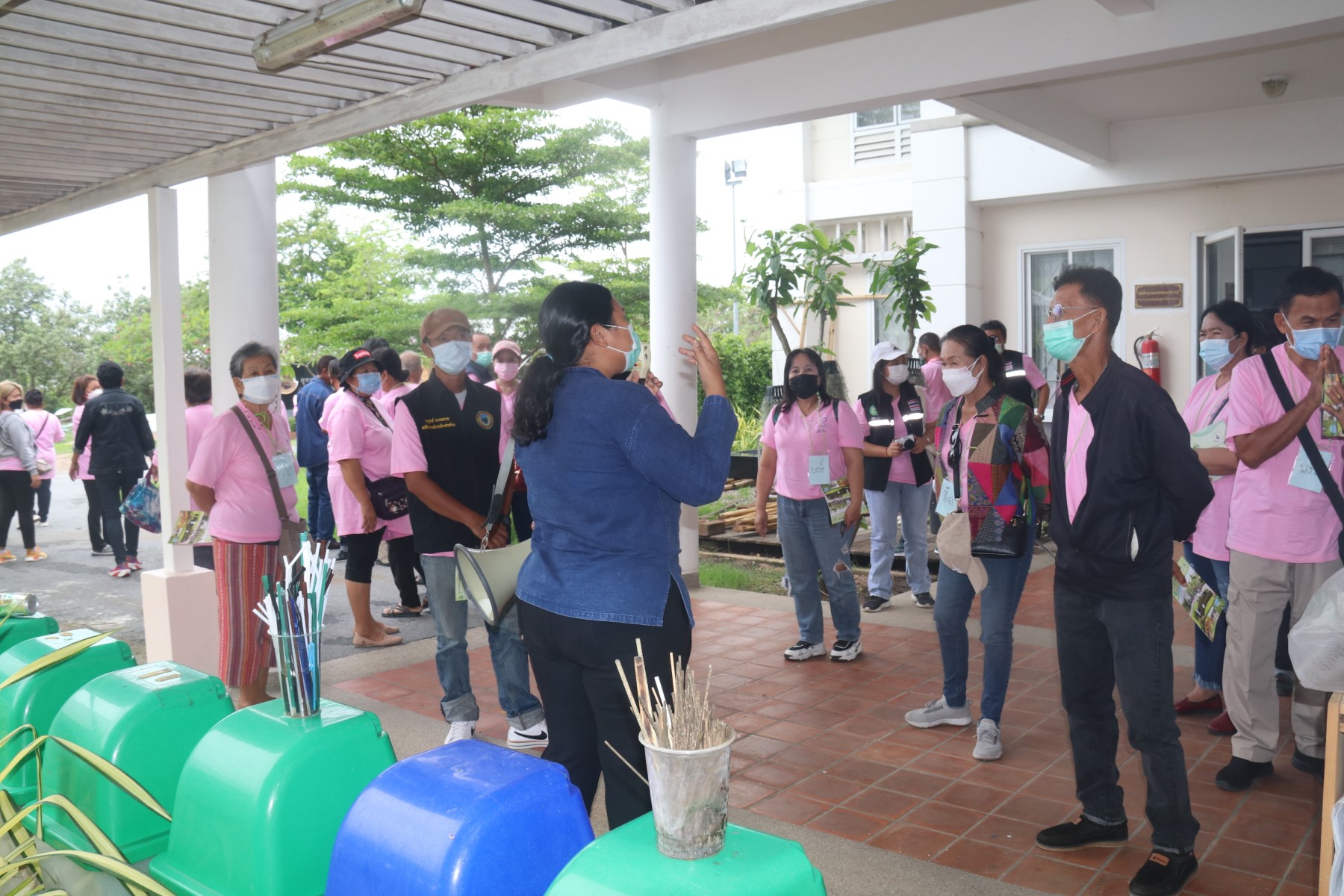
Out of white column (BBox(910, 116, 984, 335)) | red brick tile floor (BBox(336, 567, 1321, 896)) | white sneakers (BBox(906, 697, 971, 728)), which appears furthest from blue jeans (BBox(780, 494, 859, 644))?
white column (BBox(910, 116, 984, 335))

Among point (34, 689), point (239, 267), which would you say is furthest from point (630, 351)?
point (239, 267)

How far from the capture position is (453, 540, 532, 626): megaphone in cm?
346

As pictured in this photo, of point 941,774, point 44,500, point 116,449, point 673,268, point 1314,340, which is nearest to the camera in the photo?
point 1314,340

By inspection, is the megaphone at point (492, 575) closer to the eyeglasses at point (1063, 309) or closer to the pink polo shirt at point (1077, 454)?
the pink polo shirt at point (1077, 454)

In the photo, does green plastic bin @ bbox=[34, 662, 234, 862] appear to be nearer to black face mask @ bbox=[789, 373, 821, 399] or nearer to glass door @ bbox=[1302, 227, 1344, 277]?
black face mask @ bbox=[789, 373, 821, 399]

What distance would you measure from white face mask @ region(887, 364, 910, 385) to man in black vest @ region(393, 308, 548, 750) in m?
3.45

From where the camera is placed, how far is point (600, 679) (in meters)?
2.69

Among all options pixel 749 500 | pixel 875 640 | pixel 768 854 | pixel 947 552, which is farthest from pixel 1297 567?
pixel 749 500

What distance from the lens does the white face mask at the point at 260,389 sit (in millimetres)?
4863

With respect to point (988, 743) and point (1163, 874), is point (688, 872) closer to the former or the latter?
point (1163, 874)

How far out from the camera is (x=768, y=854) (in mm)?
1640

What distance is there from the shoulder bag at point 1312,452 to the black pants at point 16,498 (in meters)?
11.2

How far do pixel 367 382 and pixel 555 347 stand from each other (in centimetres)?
430

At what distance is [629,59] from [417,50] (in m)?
0.83
